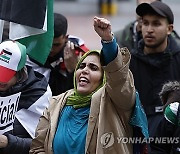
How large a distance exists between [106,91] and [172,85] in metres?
1.01

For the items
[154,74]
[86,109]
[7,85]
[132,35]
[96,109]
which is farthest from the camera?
[132,35]

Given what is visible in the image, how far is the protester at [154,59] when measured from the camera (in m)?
6.05

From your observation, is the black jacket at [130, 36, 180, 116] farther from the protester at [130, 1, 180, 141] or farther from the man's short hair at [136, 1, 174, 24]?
the man's short hair at [136, 1, 174, 24]

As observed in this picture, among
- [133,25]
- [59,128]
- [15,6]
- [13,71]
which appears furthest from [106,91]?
[133,25]

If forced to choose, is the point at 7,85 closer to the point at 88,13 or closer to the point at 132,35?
the point at 132,35

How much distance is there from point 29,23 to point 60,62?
65 cm

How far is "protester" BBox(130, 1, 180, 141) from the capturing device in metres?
6.05

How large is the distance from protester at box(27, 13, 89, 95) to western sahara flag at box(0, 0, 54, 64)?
1.12 ft

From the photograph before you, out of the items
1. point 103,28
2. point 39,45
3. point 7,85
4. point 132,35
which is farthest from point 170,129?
point 132,35

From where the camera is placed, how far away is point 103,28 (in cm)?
416

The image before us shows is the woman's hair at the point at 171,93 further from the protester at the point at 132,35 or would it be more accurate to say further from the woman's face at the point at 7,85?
the protester at the point at 132,35

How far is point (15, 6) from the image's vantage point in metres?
5.63

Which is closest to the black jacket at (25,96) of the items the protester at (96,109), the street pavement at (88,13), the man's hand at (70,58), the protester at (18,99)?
the protester at (18,99)

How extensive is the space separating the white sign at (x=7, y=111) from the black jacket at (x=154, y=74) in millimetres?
1577
